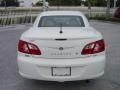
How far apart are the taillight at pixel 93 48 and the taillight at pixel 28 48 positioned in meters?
0.84

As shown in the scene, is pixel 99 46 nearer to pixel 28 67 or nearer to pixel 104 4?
pixel 28 67

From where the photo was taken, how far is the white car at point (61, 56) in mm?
5344

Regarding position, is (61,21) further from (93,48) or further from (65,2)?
(65,2)

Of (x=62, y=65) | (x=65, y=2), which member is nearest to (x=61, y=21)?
(x=62, y=65)

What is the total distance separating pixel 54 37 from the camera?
5387 millimetres

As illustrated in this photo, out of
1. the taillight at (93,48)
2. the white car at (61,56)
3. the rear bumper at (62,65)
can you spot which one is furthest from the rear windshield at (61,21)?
the rear bumper at (62,65)

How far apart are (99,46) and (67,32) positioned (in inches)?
26.0

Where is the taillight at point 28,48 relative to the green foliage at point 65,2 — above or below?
above

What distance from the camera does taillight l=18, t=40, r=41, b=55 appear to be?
5.49 meters

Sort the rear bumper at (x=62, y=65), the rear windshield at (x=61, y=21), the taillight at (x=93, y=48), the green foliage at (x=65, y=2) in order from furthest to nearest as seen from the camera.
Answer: the green foliage at (x=65, y=2)
the rear windshield at (x=61, y=21)
the taillight at (x=93, y=48)
the rear bumper at (x=62, y=65)

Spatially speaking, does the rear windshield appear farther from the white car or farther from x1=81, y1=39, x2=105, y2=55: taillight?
x1=81, y1=39, x2=105, y2=55: taillight

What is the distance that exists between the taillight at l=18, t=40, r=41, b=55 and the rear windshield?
134 centimetres

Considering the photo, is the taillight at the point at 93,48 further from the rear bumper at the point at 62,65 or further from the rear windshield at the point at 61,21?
the rear windshield at the point at 61,21

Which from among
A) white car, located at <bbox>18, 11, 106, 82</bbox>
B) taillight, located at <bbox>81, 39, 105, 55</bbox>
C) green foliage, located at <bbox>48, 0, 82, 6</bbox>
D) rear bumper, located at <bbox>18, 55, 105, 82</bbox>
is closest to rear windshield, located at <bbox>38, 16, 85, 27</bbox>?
white car, located at <bbox>18, 11, 106, 82</bbox>
